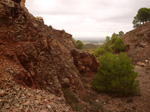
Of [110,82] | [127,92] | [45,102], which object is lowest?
[127,92]

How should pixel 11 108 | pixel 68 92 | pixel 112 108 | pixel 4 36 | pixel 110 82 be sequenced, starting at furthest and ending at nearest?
1. pixel 110 82
2. pixel 112 108
3. pixel 68 92
4. pixel 4 36
5. pixel 11 108

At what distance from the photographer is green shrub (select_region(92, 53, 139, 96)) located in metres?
12.9

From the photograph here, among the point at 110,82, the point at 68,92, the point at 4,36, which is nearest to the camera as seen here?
the point at 4,36

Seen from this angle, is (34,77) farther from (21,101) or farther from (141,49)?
(141,49)

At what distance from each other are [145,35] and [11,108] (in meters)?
43.1

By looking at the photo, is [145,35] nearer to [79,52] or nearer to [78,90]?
[79,52]

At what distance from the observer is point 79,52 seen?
16.3 m

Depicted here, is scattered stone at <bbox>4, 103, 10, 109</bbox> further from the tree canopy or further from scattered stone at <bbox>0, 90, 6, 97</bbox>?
the tree canopy

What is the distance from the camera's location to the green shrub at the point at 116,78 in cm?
1290

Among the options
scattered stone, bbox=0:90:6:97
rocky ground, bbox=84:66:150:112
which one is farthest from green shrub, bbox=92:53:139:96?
scattered stone, bbox=0:90:6:97

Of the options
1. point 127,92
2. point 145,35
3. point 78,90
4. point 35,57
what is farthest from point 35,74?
point 145,35

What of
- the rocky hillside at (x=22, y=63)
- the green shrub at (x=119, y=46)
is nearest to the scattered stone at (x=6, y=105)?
the rocky hillside at (x=22, y=63)

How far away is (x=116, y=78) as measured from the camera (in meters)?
13.1

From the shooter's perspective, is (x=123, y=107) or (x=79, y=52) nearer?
(x=123, y=107)
